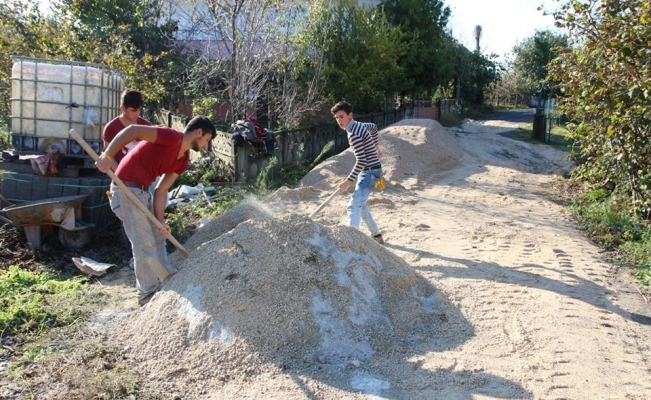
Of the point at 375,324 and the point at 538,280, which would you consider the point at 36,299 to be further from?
the point at 538,280

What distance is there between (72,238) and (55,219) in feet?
1.24

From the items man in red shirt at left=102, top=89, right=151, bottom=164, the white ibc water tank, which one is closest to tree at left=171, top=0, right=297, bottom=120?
the white ibc water tank

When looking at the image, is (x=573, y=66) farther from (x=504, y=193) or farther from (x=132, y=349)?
(x=132, y=349)

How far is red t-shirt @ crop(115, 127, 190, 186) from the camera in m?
4.45

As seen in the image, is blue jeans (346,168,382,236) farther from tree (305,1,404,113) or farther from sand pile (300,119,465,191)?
tree (305,1,404,113)

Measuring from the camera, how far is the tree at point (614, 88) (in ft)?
22.9

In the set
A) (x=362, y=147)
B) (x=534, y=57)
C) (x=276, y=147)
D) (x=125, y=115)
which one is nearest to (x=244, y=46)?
(x=276, y=147)

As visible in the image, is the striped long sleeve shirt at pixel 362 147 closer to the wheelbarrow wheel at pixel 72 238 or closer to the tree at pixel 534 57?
the wheelbarrow wheel at pixel 72 238

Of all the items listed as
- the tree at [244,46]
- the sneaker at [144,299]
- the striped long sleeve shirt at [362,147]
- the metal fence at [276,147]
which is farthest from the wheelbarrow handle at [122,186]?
the tree at [244,46]

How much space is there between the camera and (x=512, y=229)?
7.51m

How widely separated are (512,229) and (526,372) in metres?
4.00

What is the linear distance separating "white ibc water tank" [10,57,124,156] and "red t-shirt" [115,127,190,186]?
2.55 meters

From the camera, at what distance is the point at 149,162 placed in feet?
14.8

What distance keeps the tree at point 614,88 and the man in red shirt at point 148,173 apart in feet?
16.6
